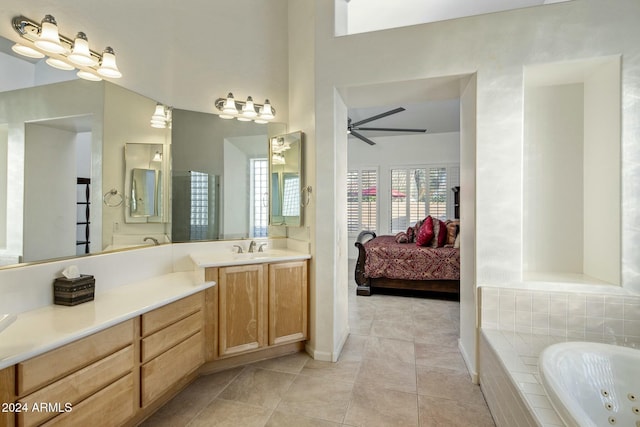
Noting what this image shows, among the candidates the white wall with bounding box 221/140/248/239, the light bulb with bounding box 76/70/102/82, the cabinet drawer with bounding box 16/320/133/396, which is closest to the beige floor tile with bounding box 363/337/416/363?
the white wall with bounding box 221/140/248/239

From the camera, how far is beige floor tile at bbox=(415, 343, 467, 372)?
98.2 inches

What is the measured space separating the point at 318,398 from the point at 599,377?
1623 mm

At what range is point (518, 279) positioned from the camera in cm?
214

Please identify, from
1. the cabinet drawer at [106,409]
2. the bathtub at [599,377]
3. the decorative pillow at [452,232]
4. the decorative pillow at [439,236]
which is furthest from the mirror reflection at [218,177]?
the decorative pillow at [452,232]

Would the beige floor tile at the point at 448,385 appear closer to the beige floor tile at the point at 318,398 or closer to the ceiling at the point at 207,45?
the beige floor tile at the point at 318,398

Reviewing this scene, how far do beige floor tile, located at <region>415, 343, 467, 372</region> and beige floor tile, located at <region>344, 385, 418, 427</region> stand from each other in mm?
536

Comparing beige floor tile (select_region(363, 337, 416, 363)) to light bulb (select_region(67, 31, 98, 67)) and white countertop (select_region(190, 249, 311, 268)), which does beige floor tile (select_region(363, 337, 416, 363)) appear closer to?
white countertop (select_region(190, 249, 311, 268))

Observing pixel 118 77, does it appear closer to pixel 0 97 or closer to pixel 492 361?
pixel 0 97

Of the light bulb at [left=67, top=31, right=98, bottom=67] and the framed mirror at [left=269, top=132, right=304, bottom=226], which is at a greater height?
the light bulb at [left=67, top=31, right=98, bottom=67]

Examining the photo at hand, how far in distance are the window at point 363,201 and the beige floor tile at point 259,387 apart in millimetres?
5405

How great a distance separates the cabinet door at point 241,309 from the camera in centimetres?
232

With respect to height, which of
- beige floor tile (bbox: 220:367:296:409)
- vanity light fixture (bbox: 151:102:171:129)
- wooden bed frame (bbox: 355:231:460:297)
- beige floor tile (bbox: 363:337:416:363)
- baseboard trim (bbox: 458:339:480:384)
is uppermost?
vanity light fixture (bbox: 151:102:171:129)

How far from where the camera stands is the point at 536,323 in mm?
2072

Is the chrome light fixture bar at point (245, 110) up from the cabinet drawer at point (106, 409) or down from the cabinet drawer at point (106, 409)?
up
